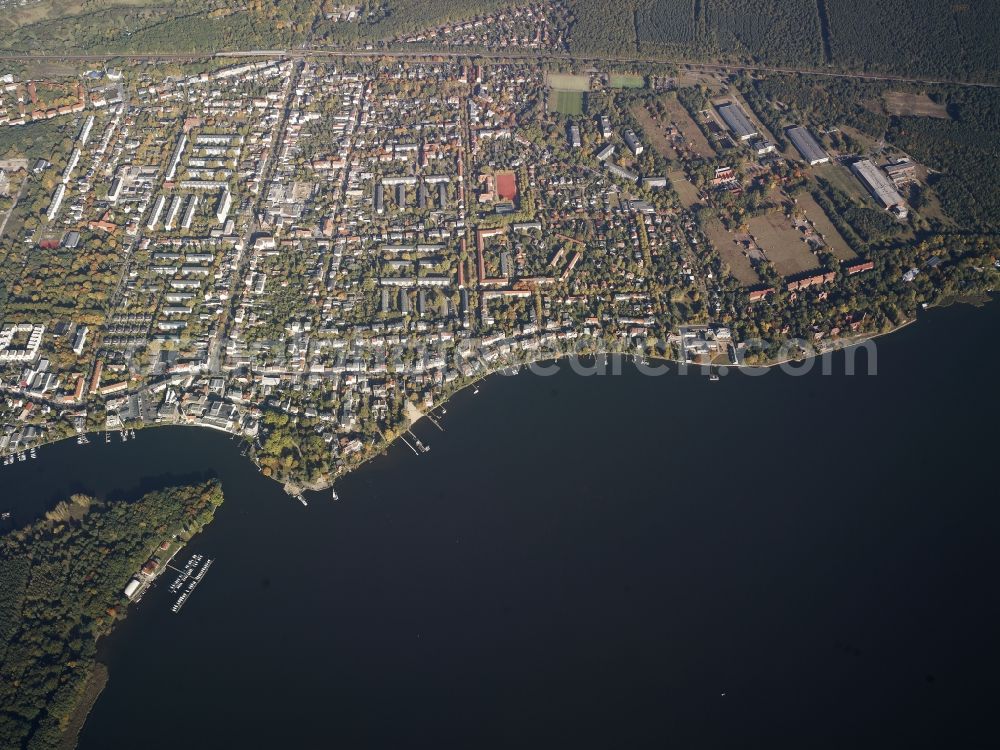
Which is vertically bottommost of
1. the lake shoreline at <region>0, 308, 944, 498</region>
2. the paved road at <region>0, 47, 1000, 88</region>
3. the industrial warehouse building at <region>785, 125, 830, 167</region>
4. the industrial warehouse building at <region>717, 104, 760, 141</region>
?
the lake shoreline at <region>0, 308, 944, 498</region>

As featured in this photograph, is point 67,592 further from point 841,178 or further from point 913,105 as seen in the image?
point 913,105

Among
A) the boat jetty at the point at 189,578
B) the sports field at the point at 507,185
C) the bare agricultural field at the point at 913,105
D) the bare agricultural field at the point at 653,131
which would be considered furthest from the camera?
the bare agricultural field at the point at 913,105

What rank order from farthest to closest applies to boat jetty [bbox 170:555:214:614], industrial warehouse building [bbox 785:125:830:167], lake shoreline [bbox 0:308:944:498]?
industrial warehouse building [bbox 785:125:830:167] < lake shoreline [bbox 0:308:944:498] < boat jetty [bbox 170:555:214:614]

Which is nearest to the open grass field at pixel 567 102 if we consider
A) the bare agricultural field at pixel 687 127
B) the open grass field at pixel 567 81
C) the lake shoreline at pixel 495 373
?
the open grass field at pixel 567 81

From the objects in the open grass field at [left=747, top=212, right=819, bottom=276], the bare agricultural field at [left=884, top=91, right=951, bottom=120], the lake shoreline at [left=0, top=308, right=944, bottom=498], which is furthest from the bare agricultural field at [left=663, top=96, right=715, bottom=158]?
the lake shoreline at [left=0, top=308, right=944, bottom=498]

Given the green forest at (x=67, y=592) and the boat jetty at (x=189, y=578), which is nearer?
the green forest at (x=67, y=592)

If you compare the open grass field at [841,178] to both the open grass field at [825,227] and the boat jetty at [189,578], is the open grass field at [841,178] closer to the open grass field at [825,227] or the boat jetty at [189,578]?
the open grass field at [825,227]

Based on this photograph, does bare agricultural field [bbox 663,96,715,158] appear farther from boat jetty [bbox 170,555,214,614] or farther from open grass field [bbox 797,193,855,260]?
boat jetty [bbox 170,555,214,614]
